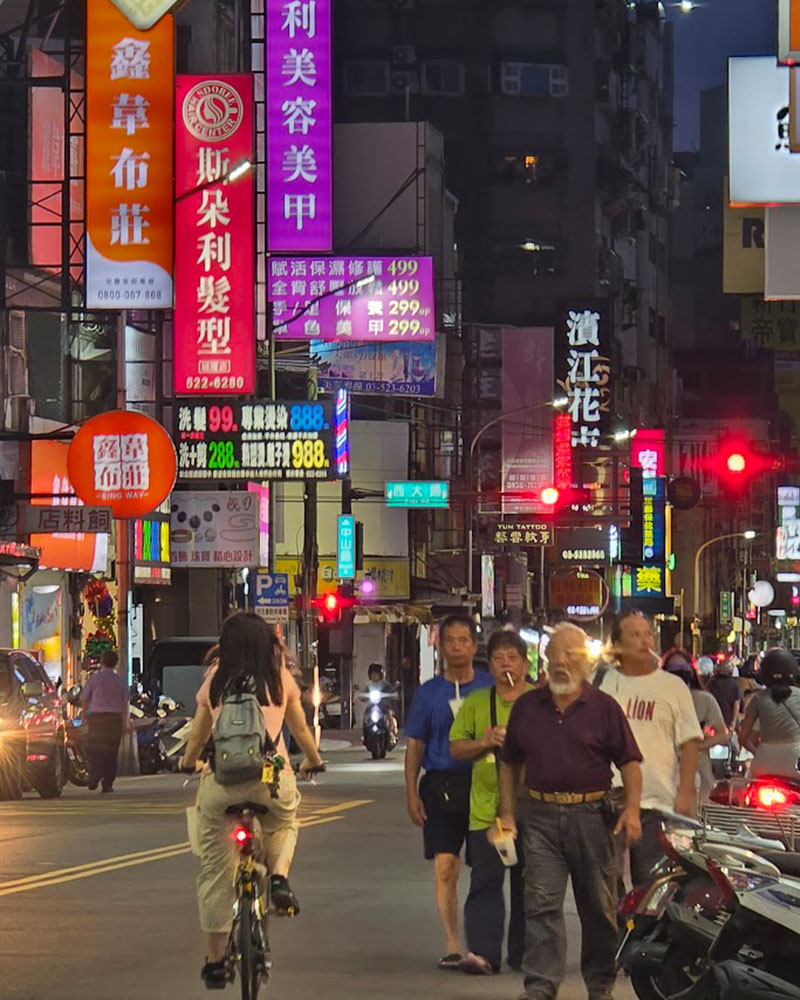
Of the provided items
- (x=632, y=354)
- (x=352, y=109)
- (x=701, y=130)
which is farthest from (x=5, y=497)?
(x=701, y=130)

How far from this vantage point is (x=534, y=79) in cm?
10931

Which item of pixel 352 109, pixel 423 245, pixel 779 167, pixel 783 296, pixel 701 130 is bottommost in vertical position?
pixel 783 296

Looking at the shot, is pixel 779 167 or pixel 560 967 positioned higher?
pixel 779 167

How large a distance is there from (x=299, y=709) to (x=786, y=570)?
130472 mm

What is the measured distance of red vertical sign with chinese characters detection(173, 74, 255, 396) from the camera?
135 ft

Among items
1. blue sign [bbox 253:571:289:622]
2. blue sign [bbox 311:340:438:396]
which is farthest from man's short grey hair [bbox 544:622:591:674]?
blue sign [bbox 311:340:438:396]

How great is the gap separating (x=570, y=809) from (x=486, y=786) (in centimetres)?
194

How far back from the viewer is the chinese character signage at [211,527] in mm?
45969

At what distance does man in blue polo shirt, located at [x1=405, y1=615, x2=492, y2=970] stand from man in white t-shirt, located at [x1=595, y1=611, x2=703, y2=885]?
1.17 m

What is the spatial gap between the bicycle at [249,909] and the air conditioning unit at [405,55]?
9765 centimetres

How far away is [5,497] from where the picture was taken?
129 ft

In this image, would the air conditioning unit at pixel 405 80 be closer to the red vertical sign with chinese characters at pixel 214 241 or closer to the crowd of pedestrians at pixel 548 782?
the red vertical sign with chinese characters at pixel 214 241

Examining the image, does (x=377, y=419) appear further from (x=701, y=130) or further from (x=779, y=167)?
(x=701, y=130)

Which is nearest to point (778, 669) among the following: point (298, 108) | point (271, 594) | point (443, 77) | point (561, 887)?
point (561, 887)
